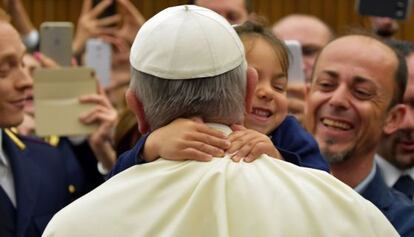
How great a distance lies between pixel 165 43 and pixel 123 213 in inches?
12.7

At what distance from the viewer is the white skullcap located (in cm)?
198

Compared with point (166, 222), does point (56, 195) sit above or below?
below

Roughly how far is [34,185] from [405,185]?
1.22 m

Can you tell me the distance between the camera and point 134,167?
203 centimetres

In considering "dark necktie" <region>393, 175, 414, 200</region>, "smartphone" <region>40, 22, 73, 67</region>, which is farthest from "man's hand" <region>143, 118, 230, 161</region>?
"smartphone" <region>40, 22, 73, 67</region>

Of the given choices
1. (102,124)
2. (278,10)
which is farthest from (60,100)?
(278,10)

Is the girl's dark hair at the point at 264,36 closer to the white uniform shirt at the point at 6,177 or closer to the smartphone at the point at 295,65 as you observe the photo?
the white uniform shirt at the point at 6,177

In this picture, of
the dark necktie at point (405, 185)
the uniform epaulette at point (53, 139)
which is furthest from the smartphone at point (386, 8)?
the uniform epaulette at point (53, 139)

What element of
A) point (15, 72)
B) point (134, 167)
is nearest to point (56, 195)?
point (15, 72)

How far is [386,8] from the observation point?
14.5 ft

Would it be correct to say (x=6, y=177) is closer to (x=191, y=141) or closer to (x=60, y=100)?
(x=60, y=100)

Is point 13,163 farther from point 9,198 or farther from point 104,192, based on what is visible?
point 104,192

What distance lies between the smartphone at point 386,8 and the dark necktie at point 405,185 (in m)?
0.90

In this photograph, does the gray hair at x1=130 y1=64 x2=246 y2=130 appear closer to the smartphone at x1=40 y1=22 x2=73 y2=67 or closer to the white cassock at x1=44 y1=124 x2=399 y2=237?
the white cassock at x1=44 y1=124 x2=399 y2=237
